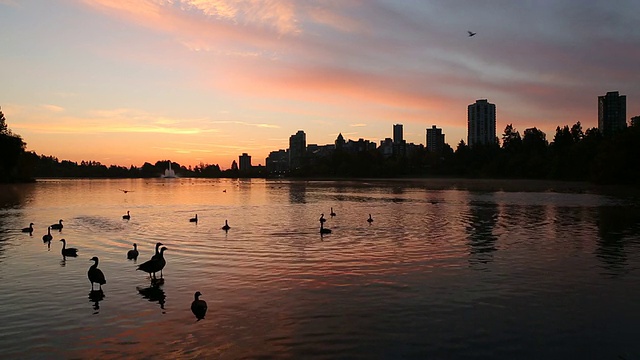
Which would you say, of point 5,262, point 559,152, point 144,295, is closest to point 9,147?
point 5,262

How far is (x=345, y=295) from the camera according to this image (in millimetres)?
17344

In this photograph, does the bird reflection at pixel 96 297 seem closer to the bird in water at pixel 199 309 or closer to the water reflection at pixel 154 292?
the water reflection at pixel 154 292

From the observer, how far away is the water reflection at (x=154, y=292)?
16812mm

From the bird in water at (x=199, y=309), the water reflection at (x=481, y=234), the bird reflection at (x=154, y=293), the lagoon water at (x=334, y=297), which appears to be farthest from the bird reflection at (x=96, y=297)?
the water reflection at (x=481, y=234)

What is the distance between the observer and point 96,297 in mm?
17141

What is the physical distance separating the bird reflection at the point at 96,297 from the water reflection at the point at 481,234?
16.1 metres

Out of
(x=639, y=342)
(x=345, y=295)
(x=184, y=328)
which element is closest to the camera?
(x=639, y=342)

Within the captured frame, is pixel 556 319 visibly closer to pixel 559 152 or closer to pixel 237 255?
pixel 237 255

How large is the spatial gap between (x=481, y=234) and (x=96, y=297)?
25510 millimetres

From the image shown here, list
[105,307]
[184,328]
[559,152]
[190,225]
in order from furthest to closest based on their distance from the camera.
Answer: [559,152] → [190,225] → [105,307] → [184,328]

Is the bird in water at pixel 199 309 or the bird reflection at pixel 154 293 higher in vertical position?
the bird in water at pixel 199 309

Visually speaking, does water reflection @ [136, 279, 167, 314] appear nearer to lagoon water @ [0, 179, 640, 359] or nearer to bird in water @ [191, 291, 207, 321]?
lagoon water @ [0, 179, 640, 359]

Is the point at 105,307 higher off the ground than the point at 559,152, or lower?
lower

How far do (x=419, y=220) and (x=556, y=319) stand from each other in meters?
29.2
